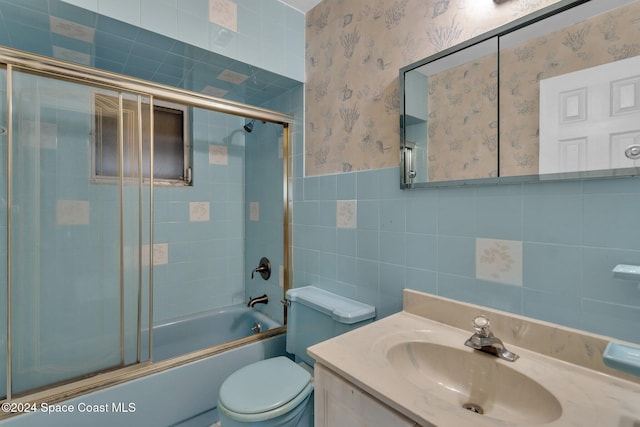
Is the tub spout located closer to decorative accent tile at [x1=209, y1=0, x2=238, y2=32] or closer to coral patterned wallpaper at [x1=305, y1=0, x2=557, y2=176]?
coral patterned wallpaper at [x1=305, y1=0, x2=557, y2=176]

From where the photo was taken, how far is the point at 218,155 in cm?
223

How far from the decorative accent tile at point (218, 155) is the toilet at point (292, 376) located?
4.18ft

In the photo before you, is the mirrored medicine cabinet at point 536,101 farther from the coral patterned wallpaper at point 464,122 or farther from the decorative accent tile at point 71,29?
the decorative accent tile at point 71,29

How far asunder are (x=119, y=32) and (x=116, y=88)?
0.77 ft

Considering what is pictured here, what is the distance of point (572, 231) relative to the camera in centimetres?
78

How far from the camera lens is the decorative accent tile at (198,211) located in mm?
2113

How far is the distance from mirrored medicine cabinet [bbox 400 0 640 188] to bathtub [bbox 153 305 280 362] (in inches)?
61.6

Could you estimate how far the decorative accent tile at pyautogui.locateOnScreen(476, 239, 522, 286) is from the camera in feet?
2.87

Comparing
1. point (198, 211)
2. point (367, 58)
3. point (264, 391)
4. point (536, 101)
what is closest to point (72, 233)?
point (198, 211)

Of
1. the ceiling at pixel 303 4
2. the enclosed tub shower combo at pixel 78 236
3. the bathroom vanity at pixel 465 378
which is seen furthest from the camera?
the ceiling at pixel 303 4

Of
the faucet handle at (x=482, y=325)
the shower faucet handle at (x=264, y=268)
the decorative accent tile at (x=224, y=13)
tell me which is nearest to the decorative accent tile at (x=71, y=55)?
the decorative accent tile at (x=224, y=13)

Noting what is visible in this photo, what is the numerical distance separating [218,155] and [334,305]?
155 centimetres

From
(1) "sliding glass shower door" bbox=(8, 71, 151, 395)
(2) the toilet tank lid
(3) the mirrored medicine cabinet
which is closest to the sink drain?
(2) the toilet tank lid

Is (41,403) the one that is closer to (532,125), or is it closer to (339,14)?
(532,125)
